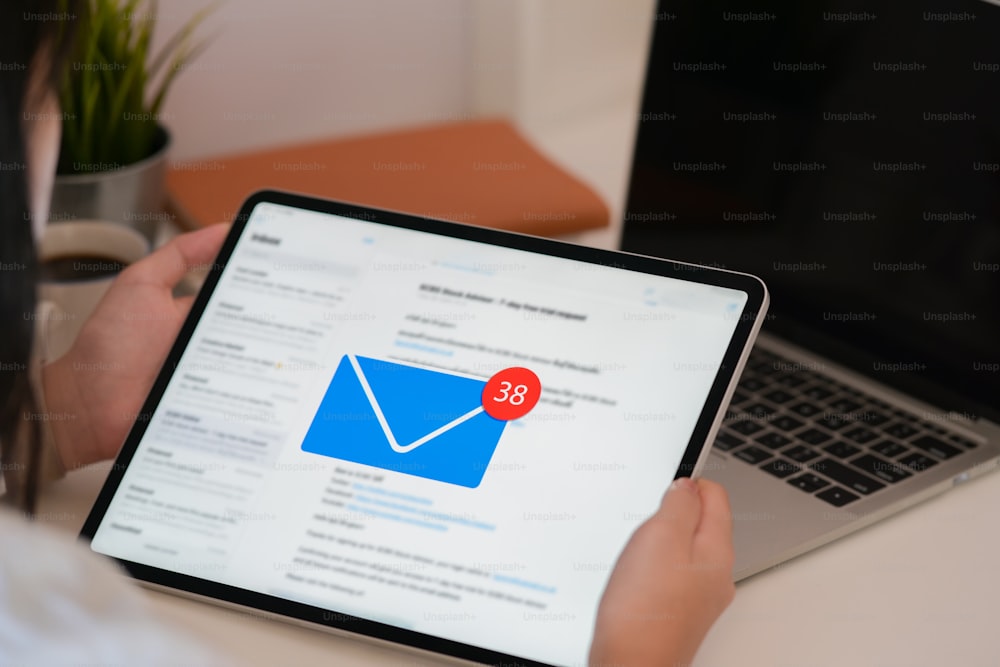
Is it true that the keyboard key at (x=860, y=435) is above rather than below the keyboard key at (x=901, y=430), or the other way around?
below

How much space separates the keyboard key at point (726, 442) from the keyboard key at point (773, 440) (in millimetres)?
16

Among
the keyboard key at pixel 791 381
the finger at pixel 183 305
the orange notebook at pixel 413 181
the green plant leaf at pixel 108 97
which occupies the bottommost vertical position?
the keyboard key at pixel 791 381

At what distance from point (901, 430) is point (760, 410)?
0.34 feet

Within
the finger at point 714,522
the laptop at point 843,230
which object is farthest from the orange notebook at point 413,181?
the finger at point 714,522

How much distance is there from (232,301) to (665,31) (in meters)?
0.46

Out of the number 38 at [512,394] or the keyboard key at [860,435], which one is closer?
the number 38 at [512,394]

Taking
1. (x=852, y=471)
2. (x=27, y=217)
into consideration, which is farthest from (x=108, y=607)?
(x=852, y=471)

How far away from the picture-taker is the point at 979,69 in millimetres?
713

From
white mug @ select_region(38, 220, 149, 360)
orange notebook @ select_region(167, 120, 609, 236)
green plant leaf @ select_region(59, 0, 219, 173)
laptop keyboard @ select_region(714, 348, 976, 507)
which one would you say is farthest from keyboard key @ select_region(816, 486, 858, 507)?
green plant leaf @ select_region(59, 0, 219, 173)

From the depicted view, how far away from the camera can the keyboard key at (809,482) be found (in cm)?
72

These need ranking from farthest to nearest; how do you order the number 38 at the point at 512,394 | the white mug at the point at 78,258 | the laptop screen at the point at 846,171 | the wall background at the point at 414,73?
the wall background at the point at 414,73, the white mug at the point at 78,258, the laptop screen at the point at 846,171, the number 38 at the point at 512,394

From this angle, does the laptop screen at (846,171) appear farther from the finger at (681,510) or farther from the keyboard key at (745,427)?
the finger at (681,510)

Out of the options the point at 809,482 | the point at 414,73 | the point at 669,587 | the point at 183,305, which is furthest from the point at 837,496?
the point at 414,73

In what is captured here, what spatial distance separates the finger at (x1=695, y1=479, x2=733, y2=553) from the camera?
56 centimetres
